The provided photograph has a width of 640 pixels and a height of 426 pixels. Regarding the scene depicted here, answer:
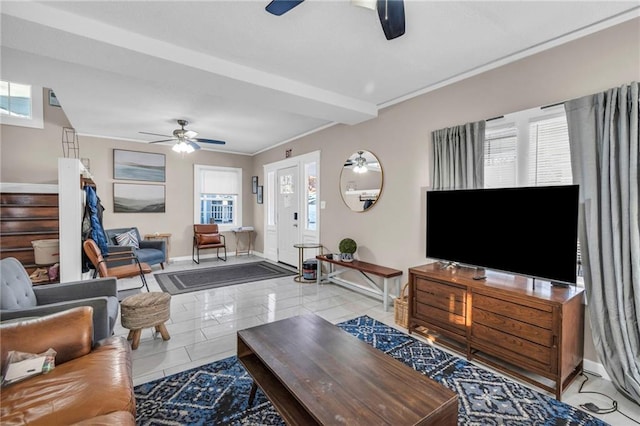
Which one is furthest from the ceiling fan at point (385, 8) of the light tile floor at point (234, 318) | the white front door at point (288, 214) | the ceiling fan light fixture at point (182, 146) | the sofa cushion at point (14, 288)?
the white front door at point (288, 214)

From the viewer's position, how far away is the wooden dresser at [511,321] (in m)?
2.01

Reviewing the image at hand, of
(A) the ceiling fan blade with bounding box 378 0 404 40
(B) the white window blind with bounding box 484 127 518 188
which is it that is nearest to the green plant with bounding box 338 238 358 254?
(B) the white window blind with bounding box 484 127 518 188

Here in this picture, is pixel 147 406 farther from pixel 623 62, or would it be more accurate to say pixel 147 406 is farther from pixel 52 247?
pixel 623 62

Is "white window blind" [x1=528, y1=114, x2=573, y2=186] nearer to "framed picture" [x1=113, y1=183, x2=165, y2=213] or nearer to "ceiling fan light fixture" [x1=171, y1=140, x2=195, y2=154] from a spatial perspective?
"ceiling fan light fixture" [x1=171, y1=140, x2=195, y2=154]

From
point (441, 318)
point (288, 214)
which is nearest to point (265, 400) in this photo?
point (441, 318)

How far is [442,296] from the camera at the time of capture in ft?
8.79

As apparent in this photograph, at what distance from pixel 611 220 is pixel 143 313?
376 cm

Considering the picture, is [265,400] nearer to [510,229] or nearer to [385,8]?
[510,229]

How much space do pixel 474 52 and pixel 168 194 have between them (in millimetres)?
6337

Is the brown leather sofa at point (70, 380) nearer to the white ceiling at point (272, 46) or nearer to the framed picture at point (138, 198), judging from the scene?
the white ceiling at point (272, 46)

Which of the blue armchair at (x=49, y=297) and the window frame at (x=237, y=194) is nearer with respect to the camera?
the blue armchair at (x=49, y=297)

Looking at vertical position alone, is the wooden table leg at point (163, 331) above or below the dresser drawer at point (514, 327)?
below

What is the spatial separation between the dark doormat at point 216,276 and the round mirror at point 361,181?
79.5 inches

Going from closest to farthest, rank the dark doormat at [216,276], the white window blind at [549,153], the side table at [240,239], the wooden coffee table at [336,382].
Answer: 1. the wooden coffee table at [336,382]
2. the white window blind at [549,153]
3. the dark doormat at [216,276]
4. the side table at [240,239]
